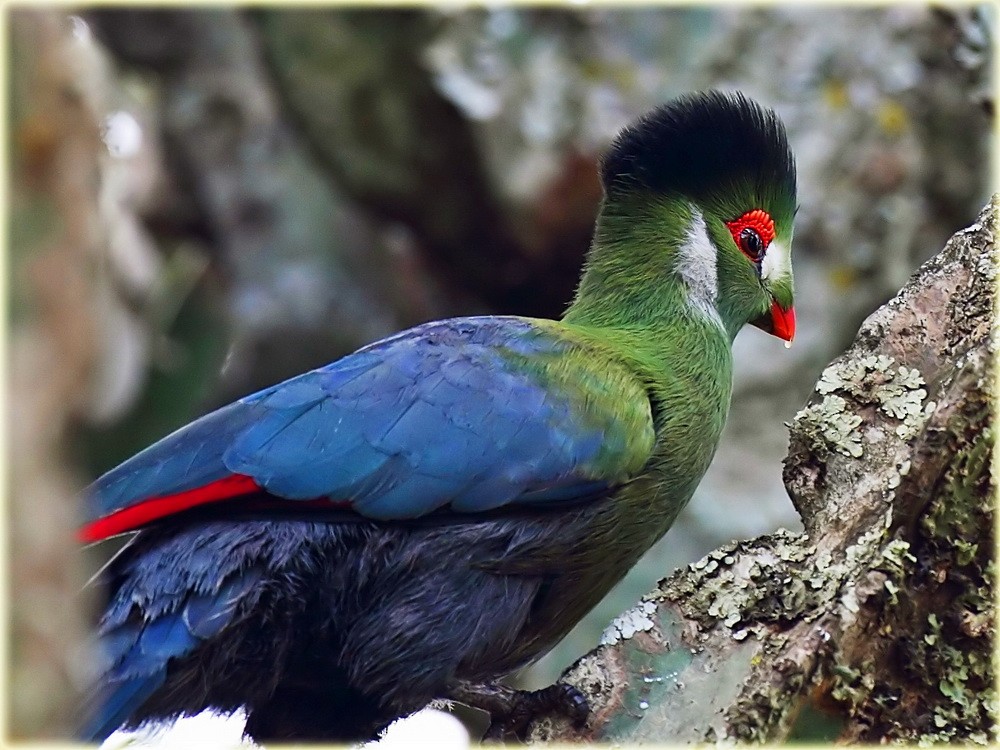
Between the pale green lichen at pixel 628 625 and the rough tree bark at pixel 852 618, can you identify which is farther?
→ the pale green lichen at pixel 628 625

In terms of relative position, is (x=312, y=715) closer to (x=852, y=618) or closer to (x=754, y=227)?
(x=852, y=618)

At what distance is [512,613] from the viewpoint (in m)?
3.21

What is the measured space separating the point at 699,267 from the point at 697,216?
7.0 inches

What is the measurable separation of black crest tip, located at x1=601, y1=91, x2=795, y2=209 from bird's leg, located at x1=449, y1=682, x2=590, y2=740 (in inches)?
69.7

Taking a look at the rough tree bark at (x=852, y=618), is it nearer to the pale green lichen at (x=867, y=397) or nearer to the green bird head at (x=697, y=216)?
the pale green lichen at (x=867, y=397)

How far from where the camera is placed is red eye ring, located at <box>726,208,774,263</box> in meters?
4.02

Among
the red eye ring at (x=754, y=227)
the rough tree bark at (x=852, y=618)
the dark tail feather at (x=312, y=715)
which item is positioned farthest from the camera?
the red eye ring at (x=754, y=227)

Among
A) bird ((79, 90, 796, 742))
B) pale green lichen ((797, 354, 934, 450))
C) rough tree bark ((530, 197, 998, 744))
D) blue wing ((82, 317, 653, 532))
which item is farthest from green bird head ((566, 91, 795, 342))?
rough tree bark ((530, 197, 998, 744))

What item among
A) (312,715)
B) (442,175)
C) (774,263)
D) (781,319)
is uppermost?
(442,175)

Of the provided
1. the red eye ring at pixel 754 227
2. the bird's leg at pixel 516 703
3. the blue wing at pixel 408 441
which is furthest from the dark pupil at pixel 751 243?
the bird's leg at pixel 516 703

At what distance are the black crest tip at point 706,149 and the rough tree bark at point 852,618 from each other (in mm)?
1072

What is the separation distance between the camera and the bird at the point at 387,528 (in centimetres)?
313

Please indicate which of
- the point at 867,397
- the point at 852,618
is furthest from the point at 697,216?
the point at 852,618

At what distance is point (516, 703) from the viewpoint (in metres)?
3.14
